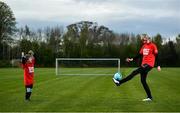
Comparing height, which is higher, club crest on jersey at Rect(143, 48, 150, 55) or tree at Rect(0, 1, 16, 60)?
tree at Rect(0, 1, 16, 60)

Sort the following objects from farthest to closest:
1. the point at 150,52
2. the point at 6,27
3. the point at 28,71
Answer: the point at 6,27 → the point at 28,71 → the point at 150,52

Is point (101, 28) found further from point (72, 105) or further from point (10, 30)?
point (72, 105)

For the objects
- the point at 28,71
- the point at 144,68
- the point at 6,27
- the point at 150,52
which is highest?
the point at 6,27

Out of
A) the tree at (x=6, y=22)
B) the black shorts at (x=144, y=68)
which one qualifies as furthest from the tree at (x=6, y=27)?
the black shorts at (x=144, y=68)

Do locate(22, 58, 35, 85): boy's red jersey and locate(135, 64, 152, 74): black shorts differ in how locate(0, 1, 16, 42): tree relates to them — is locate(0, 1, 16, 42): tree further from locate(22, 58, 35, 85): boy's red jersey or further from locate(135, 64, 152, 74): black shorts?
locate(135, 64, 152, 74): black shorts

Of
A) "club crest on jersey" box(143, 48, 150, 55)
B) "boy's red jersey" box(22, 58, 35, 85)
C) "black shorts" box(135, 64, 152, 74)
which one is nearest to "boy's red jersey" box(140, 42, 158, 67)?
"club crest on jersey" box(143, 48, 150, 55)

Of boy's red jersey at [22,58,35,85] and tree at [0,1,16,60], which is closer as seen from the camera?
boy's red jersey at [22,58,35,85]

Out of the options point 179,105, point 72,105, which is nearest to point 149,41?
point 179,105

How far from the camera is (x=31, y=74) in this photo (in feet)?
58.2

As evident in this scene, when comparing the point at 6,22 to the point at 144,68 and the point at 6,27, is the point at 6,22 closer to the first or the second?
the point at 6,27

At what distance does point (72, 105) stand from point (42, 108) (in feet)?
4.31

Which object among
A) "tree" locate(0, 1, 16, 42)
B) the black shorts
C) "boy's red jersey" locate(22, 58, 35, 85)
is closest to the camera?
the black shorts

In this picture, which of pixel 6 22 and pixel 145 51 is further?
pixel 6 22

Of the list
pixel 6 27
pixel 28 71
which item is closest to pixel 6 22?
pixel 6 27
